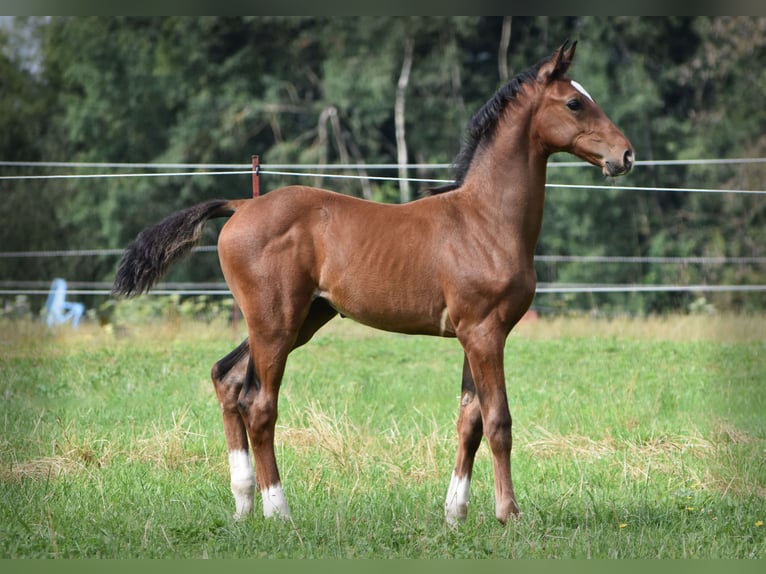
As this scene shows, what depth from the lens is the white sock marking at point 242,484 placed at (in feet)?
17.1

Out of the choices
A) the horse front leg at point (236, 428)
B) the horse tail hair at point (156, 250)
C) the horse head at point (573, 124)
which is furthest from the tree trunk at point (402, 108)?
the horse head at point (573, 124)

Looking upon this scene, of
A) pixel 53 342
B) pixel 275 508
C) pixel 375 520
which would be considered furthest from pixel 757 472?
pixel 53 342

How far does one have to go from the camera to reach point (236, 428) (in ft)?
17.4

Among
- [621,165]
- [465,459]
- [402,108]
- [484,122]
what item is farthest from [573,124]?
[402,108]

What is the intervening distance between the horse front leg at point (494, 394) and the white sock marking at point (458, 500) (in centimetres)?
25

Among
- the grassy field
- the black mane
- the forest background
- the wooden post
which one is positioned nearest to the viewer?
the grassy field

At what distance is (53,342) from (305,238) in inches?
286

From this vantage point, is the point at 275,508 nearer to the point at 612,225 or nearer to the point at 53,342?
the point at 53,342

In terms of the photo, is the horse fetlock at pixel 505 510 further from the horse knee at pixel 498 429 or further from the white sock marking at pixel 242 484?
the white sock marking at pixel 242 484

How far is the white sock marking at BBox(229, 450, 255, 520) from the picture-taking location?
205 inches

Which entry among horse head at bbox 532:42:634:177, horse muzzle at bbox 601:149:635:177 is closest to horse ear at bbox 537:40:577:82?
horse head at bbox 532:42:634:177

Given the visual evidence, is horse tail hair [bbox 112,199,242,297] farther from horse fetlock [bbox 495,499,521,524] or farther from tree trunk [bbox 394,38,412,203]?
tree trunk [bbox 394,38,412,203]

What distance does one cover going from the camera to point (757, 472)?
6.12m

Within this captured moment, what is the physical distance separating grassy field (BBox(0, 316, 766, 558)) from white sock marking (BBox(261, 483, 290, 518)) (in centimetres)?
9
